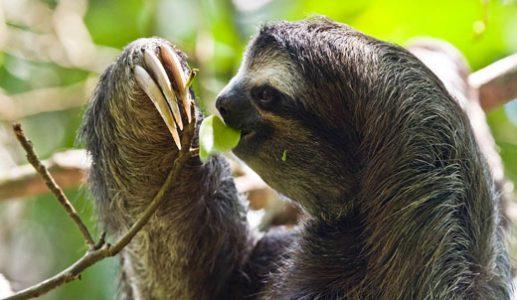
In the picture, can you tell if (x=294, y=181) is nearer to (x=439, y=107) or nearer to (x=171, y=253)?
(x=439, y=107)

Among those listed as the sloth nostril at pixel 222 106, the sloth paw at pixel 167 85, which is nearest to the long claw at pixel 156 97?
the sloth paw at pixel 167 85

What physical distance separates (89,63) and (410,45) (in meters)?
3.04

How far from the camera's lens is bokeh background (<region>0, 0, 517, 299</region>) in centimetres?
648

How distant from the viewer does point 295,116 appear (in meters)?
3.30

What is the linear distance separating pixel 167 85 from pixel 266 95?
436 mm

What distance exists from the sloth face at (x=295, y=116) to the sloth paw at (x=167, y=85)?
0.19 metres

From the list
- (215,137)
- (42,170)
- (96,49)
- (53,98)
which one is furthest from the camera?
(96,49)

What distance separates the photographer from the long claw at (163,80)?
3104 millimetres

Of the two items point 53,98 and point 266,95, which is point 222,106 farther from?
point 53,98

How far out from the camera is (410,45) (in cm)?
643

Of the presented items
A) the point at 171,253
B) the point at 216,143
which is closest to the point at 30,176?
the point at 171,253

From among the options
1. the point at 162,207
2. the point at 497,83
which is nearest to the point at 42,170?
the point at 162,207

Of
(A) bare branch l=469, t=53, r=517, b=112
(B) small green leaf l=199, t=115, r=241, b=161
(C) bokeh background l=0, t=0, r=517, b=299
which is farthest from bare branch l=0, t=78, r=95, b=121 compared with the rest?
(B) small green leaf l=199, t=115, r=241, b=161

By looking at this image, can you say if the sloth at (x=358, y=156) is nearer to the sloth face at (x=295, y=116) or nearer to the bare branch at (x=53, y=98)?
the sloth face at (x=295, y=116)
